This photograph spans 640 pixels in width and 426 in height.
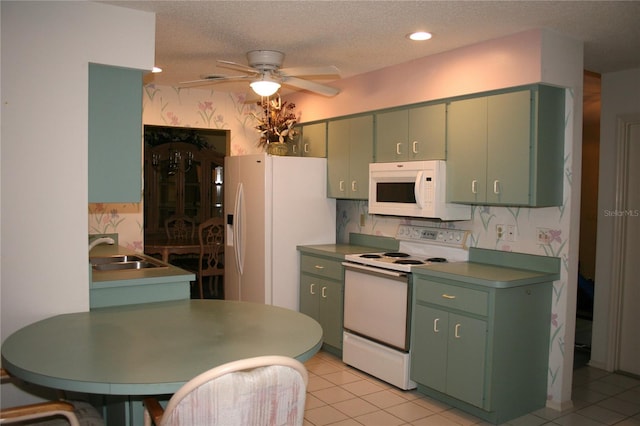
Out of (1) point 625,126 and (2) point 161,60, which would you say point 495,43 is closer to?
(1) point 625,126

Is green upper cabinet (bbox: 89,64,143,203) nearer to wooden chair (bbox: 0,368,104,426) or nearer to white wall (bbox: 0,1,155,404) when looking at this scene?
white wall (bbox: 0,1,155,404)

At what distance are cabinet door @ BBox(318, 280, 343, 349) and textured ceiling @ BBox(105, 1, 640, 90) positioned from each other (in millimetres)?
1806

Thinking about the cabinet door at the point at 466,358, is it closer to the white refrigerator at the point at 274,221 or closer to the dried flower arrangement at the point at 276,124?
the white refrigerator at the point at 274,221

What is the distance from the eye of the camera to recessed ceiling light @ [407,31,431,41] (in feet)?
10.8

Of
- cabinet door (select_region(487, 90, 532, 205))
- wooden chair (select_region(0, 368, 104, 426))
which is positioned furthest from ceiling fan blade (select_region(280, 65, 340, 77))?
wooden chair (select_region(0, 368, 104, 426))

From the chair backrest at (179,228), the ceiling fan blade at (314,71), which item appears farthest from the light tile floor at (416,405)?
the chair backrest at (179,228)

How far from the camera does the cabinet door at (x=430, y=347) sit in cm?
343

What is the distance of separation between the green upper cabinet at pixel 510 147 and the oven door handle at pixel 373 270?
66 centimetres

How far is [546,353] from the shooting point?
3.48 m

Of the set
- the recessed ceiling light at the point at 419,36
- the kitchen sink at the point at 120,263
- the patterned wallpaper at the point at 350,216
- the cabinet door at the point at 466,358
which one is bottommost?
the cabinet door at the point at 466,358

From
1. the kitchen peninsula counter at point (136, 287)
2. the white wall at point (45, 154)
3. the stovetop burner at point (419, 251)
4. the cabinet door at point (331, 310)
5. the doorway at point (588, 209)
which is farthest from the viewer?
the doorway at point (588, 209)

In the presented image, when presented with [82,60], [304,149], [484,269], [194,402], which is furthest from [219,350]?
[304,149]

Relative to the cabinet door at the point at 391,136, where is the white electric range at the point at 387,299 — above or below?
below

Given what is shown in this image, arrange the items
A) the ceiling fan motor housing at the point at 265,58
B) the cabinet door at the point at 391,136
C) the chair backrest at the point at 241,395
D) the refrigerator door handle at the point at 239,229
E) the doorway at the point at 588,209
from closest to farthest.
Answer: the chair backrest at the point at 241,395 < the ceiling fan motor housing at the point at 265,58 < the cabinet door at the point at 391,136 < the refrigerator door handle at the point at 239,229 < the doorway at the point at 588,209
